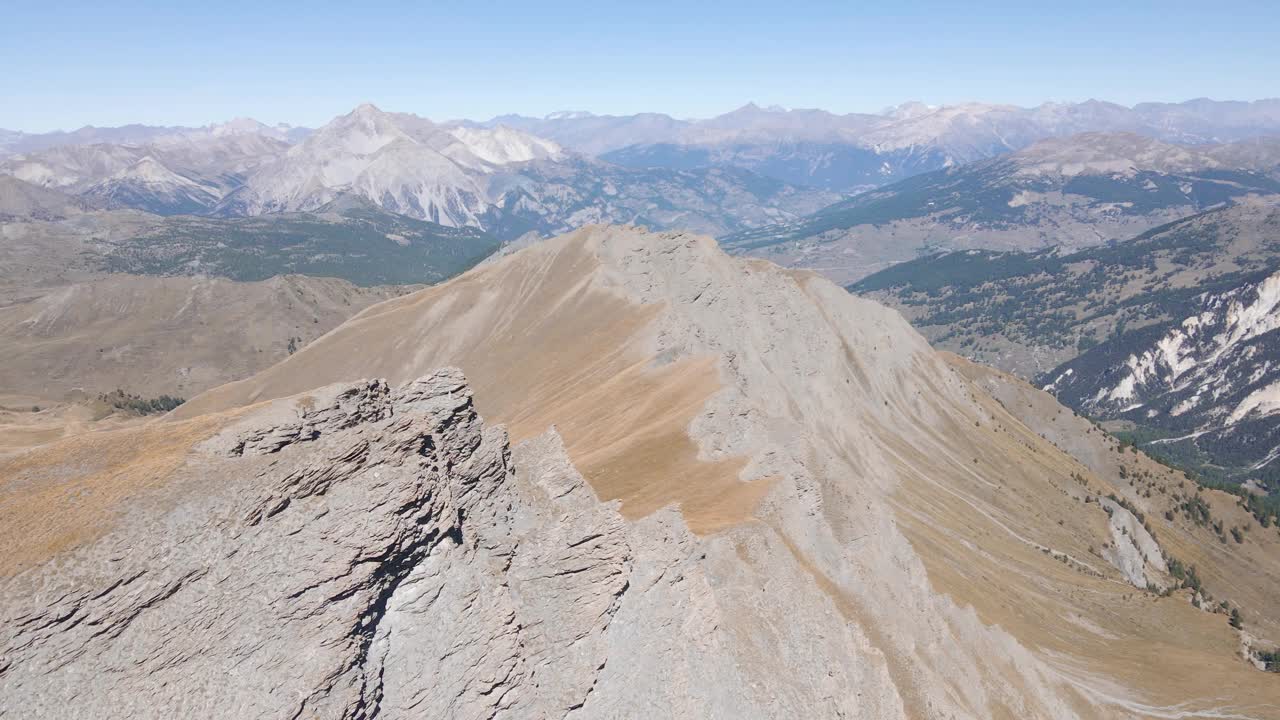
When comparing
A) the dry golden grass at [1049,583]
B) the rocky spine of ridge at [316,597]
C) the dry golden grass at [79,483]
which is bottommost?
the dry golden grass at [1049,583]

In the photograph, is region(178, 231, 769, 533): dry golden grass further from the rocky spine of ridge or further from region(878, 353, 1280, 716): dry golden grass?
region(878, 353, 1280, 716): dry golden grass

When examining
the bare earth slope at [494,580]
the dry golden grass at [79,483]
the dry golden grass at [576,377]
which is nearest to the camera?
the bare earth slope at [494,580]

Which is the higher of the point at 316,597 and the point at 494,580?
the point at 316,597

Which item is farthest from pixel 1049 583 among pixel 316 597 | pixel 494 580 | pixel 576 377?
pixel 316 597

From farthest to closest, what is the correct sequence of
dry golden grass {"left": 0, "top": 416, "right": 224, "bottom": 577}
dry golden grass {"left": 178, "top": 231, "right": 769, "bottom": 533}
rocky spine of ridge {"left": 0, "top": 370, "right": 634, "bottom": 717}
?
dry golden grass {"left": 178, "top": 231, "right": 769, "bottom": 533} < dry golden grass {"left": 0, "top": 416, "right": 224, "bottom": 577} < rocky spine of ridge {"left": 0, "top": 370, "right": 634, "bottom": 717}

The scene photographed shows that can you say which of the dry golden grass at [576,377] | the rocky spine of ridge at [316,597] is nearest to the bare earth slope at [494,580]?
the rocky spine of ridge at [316,597]

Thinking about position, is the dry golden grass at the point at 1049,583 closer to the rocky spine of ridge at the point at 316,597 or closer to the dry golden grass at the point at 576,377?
the dry golden grass at the point at 576,377

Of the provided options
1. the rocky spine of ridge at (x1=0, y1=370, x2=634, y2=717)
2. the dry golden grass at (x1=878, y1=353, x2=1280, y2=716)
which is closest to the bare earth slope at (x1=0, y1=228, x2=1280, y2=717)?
the rocky spine of ridge at (x1=0, y1=370, x2=634, y2=717)

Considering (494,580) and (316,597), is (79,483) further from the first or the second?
(494,580)

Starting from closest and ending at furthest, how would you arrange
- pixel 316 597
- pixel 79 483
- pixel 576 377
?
pixel 316 597
pixel 79 483
pixel 576 377

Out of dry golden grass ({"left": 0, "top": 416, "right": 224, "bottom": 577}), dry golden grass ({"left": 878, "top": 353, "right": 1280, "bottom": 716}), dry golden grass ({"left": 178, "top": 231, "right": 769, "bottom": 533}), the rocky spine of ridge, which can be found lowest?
dry golden grass ({"left": 878, "top": 353, "right": 1280, "bottom": 716})

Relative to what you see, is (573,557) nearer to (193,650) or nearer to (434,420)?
(434,420)

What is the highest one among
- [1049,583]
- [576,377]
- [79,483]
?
[79,483]
